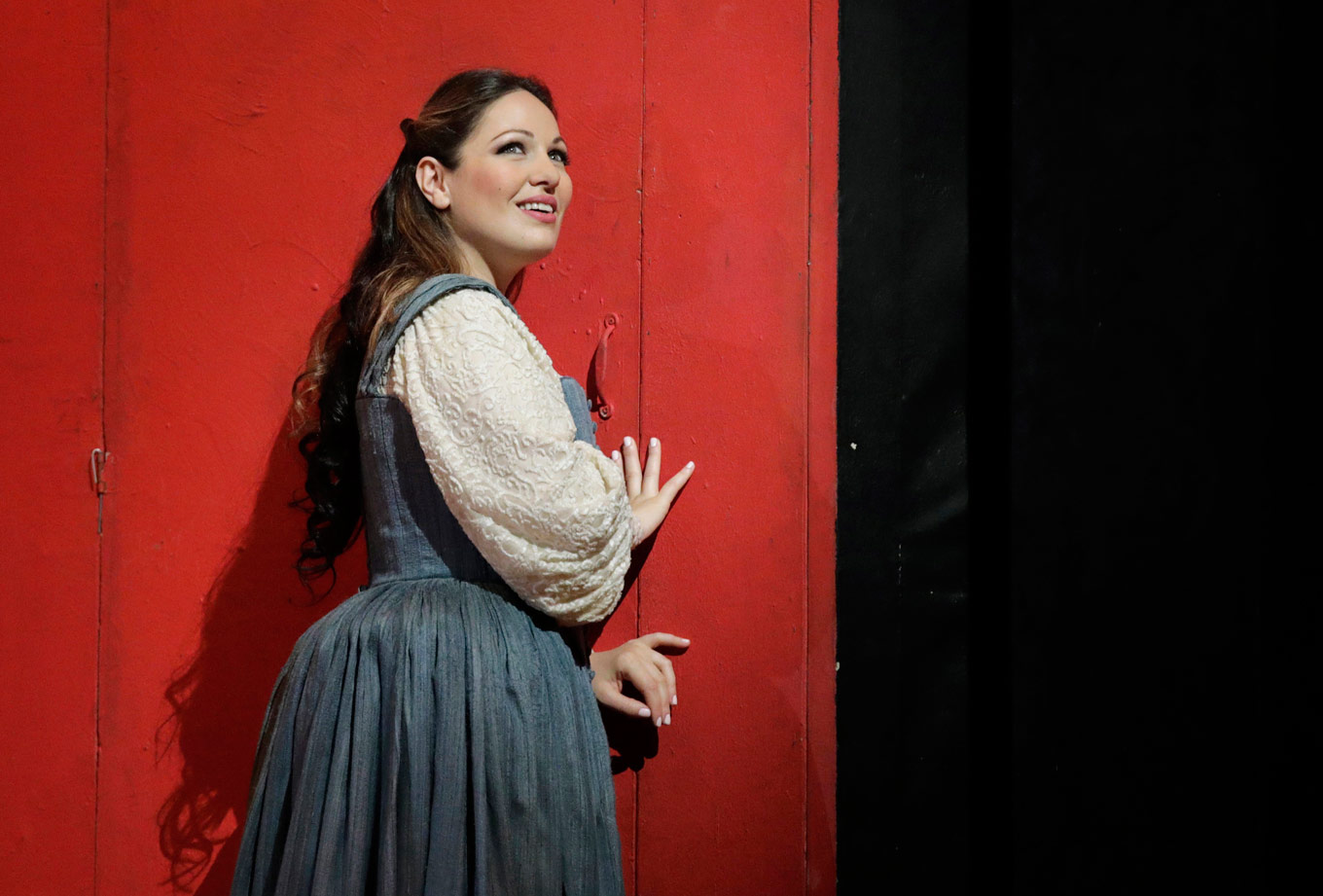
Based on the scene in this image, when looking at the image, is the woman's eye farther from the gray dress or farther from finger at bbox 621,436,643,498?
finger at bbox 621,436,643,498

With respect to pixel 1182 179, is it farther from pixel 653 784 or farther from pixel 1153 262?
pixel 653 784

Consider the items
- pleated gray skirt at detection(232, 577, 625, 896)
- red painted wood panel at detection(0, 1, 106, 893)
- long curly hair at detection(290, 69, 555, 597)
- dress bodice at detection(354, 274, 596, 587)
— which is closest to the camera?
pleated gray skirt at detection(232, 577, 625, 896)

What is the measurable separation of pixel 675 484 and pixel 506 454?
43 centimetres

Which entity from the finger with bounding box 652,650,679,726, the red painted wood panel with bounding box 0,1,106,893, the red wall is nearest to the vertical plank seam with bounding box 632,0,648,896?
the red wall

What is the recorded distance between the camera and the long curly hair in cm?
121

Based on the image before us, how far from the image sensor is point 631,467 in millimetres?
1391

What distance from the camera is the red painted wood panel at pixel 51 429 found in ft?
4.43

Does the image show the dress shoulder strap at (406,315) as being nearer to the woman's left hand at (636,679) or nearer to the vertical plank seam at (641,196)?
the vertical plank seam at (641,196)

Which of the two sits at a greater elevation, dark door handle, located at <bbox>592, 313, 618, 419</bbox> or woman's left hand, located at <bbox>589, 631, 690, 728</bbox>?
dark door handle, located at <bbox>592, 313, 618, 419</bbox>

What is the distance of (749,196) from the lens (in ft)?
4.74

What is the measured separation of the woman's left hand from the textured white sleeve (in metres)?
0.24

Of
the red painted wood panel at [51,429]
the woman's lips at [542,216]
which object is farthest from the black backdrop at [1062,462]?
the red painted wood panel at [51,429]

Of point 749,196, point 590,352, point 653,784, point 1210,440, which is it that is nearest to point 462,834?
point 653,784

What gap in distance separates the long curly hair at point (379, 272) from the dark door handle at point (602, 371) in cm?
27
